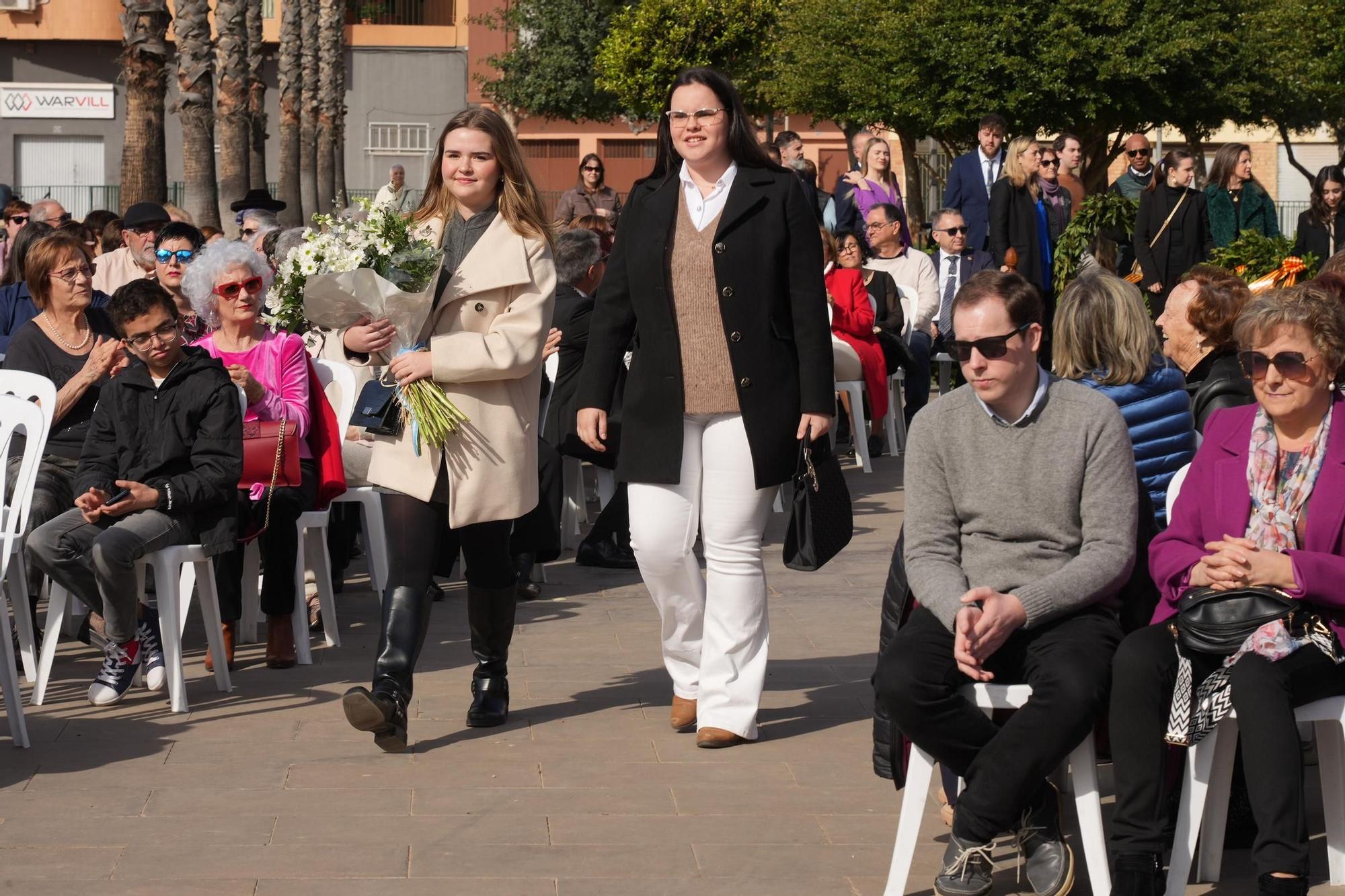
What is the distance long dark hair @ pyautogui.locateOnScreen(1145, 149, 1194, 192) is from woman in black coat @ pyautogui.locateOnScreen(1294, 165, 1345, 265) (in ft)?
4.07

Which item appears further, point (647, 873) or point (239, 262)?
point (239, 262)

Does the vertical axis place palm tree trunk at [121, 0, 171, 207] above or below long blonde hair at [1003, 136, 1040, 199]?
above

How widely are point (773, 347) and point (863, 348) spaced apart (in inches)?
280

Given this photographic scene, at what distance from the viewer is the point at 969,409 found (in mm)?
4809

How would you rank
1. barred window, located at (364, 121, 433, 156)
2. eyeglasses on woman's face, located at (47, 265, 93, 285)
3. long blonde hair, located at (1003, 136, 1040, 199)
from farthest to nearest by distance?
barred window, located at (364, 121, 433, 156)
long blonde hair, located at (1003, 136, 1040, 199)
eyeglasses on woman's face, located at (47, 265, 93, 285)

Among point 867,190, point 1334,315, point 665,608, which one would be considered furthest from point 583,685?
point 867,190

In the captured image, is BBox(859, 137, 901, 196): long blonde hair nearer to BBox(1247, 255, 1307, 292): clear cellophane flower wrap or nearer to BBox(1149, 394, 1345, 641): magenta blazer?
BBox(1247, 255, 1307, 292): clear cellophane flower wrap

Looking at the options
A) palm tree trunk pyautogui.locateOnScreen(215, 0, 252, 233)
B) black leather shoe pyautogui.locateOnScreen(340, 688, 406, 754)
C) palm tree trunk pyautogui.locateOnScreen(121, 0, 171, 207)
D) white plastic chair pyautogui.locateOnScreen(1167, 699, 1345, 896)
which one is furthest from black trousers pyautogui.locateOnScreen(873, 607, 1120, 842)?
palm tree trunk pyautogui.locateOnScreen(215, 0, 252, 233)

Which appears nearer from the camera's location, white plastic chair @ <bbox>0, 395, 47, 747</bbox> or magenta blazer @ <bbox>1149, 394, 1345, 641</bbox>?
magenta blazer @ <bbox>1149, 394, 1345, 641</bbox>

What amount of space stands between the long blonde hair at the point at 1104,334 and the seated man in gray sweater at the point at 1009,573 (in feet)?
1.80

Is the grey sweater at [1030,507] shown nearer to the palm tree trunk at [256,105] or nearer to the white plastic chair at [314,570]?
the white plastic chair at [314,570]

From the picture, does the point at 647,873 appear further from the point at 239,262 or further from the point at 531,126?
the point at 531,126

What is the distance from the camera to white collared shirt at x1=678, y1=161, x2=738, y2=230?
589 cm

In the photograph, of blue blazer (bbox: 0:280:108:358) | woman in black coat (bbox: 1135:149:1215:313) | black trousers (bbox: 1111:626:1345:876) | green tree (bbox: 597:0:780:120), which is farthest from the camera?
green tree (bbox: 597:0:780:120)
